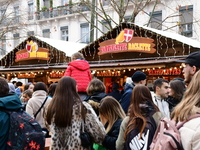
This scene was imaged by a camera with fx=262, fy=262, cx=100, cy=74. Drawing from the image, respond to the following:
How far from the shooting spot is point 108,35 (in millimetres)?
12898

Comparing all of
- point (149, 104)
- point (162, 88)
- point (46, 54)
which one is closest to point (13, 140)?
point (149, 104)

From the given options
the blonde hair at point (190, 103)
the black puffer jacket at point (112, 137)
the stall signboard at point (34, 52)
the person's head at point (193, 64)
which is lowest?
the black puffer jacket at point (112, 137)

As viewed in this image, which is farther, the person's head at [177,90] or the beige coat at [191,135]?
the person's head at [177,90]

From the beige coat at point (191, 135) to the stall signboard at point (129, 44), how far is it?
30.6 ft

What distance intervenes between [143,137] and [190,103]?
1.31 meters

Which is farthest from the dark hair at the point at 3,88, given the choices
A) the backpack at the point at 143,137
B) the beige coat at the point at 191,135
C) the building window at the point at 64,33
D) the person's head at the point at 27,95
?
the building window at the point at 64,33

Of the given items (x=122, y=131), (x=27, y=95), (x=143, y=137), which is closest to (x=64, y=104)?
(x=122, y=131)

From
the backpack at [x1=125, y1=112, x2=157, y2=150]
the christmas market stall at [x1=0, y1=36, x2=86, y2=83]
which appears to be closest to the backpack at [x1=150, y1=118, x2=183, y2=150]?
the backpack at [x1=125, y1=112, x2=157, y2=150]

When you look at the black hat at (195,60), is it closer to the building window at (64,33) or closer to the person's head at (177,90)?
the person's head at (177,90)


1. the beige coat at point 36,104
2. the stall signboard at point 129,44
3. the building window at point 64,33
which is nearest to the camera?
the beige coat at point 36,104

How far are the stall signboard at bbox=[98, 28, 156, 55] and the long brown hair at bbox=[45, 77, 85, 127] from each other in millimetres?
8104

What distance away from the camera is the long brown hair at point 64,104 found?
3.31m

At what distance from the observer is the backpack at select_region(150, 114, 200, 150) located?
74.4 inches

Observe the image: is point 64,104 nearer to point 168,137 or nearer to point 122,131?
point 122,131
